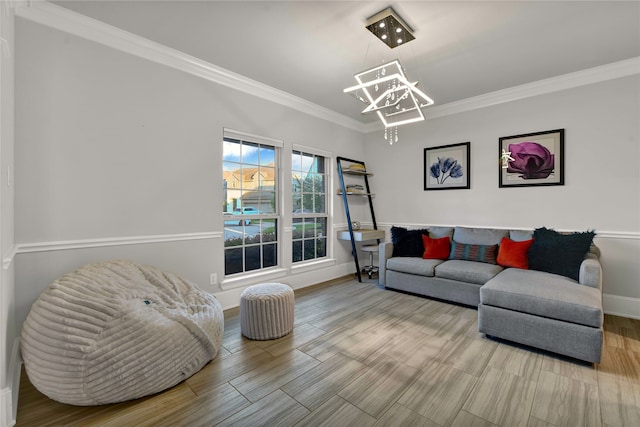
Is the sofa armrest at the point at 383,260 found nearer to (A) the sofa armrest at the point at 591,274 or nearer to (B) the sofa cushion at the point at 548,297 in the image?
(B) the sofa cushion at the point at 548,297

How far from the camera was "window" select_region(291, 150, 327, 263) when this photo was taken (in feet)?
13.3

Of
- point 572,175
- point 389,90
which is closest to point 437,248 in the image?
point 572,175

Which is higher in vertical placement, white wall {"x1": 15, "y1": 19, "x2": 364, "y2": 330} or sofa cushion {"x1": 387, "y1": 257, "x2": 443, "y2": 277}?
white wall {"x1": 15, "y1": 19, "x2": 364, "y2": 330}

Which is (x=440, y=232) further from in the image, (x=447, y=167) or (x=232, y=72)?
(x=232, y=72)

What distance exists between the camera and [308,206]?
4.27 metres

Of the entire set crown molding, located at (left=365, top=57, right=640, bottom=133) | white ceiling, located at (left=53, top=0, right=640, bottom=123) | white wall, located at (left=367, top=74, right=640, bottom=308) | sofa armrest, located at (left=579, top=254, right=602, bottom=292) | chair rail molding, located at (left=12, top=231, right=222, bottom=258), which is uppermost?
white ceiling, located at (left=53, top=0, right=640, bottom=123)

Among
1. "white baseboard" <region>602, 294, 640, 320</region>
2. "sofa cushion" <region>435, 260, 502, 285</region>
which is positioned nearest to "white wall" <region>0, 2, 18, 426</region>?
"sofa cushion" <region>435, 260, 502, 285</region>

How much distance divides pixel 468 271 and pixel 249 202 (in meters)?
2.72

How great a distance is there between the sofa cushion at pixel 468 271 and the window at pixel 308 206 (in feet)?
5.96

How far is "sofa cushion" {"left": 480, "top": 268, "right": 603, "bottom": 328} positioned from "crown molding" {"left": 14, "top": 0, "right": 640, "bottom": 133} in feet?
7.45

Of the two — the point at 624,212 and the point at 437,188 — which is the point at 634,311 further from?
the point at 437,188

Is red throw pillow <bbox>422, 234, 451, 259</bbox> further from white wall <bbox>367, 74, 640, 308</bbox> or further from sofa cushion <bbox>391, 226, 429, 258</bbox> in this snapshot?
white wall <bbox>367, 74, 640, 308</bbox>

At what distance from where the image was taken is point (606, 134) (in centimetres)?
304

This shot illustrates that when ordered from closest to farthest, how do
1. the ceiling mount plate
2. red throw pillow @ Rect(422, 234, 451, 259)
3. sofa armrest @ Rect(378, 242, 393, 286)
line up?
1. the ceiling mount plate
2. red throw pillow @ Rect(422, 234, 451, 259)
3. sofa armrest @ Rect(378, 242, 393, 286)
